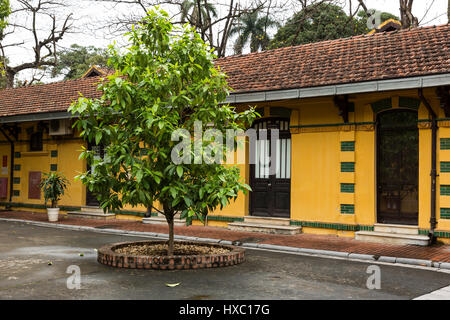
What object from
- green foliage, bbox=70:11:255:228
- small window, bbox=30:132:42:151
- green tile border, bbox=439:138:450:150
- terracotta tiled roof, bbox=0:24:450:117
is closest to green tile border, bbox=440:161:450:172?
green tile border, bbox=439:138:450:150

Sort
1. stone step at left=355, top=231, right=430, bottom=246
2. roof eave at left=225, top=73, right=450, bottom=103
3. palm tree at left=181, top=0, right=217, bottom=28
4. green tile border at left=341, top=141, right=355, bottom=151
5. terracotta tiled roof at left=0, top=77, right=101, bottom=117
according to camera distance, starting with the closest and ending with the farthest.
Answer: roof eave at left=225, top=73, right=450, bottom=103
stone step at left=355, top=231, right=430, bottom=246
green tile border at left=341, top=141, right=355, bottom=151
terracotta tiled roof at left=0, top=77, right=101, bottom=117
palm tree at left=181, top=0, right=217, bottom=28

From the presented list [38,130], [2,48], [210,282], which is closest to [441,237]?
[210,282]

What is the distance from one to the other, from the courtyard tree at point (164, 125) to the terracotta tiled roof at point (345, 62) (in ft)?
14.5

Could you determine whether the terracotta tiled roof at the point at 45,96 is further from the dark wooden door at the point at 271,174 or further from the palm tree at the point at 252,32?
the palm tree at the point at 252,32

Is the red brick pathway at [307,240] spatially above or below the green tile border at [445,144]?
below

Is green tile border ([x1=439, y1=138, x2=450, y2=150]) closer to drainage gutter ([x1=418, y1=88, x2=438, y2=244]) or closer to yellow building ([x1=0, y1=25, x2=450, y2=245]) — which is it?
yellow building ([x1=0, y1=25, x2=450, y2=245])

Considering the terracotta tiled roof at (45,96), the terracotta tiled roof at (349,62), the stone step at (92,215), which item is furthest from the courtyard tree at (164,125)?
the terracotta tiled roof at (45,96)

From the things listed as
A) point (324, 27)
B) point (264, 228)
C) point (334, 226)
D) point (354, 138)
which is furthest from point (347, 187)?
point (324, 27)

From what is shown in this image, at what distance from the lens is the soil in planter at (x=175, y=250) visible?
8852 mm

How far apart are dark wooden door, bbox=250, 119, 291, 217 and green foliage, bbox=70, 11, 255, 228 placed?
5243 mm

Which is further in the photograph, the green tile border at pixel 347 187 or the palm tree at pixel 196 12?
the palm tree at pixel 196 12

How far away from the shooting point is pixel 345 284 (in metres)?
6.88

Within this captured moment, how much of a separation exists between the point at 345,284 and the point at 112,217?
11519 millimetres

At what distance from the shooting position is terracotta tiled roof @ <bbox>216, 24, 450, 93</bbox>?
11.4m
